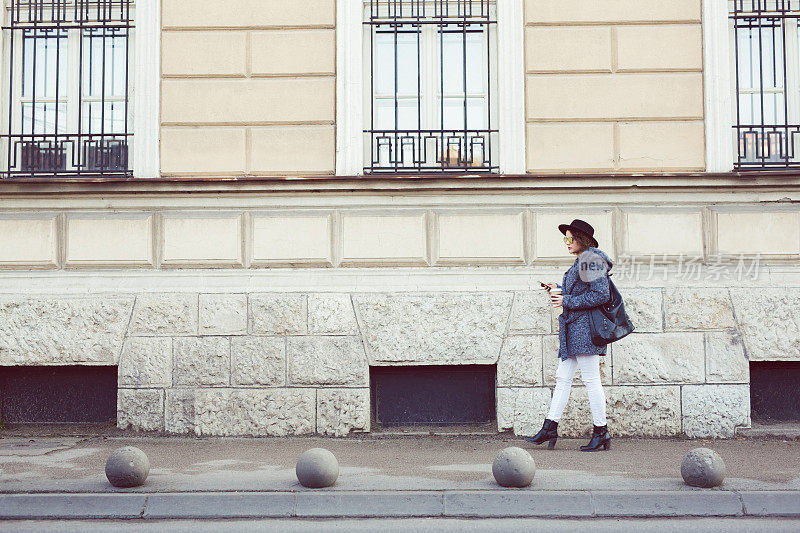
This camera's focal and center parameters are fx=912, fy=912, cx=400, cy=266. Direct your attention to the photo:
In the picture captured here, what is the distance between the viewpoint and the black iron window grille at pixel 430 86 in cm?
890

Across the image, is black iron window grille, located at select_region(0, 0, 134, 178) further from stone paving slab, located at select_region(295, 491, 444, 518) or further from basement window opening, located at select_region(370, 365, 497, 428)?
stone paving slab, located at select_region(295, 491, 444, 518)

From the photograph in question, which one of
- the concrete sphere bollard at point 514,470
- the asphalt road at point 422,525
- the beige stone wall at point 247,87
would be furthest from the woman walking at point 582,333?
the beige stone wall at point 247,87

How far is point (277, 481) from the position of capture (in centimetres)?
617

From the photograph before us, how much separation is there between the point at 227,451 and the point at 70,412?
2039 millimetres

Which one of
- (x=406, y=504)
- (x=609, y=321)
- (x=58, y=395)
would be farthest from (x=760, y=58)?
(x=58, y=395)

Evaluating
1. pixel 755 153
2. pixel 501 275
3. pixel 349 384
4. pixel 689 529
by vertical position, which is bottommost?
pixel 689 529

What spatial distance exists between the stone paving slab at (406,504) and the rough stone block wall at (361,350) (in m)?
2.73

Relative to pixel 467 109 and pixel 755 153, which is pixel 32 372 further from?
pixel 755 153

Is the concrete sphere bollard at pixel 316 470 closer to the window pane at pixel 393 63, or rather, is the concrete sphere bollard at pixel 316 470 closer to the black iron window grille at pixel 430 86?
the black iron window grille at pixel 430 86

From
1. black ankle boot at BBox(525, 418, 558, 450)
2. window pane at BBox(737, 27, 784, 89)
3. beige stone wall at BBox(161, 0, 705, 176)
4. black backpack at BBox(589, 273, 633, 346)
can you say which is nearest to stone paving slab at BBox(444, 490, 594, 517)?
black ankle boot at BBox(525, 418, 558, 450)

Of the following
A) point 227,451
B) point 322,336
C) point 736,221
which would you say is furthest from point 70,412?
point 736,221

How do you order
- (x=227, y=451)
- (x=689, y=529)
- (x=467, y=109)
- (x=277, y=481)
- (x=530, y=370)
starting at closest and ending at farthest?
(x=689, y=529) < (x=277, y=481) < (x=227, y=451) < (x=530, y=370) < (x=467, y=109)

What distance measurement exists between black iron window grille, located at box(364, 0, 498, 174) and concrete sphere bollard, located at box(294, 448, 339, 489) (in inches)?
145

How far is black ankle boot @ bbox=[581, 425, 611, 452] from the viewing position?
7.52 m
